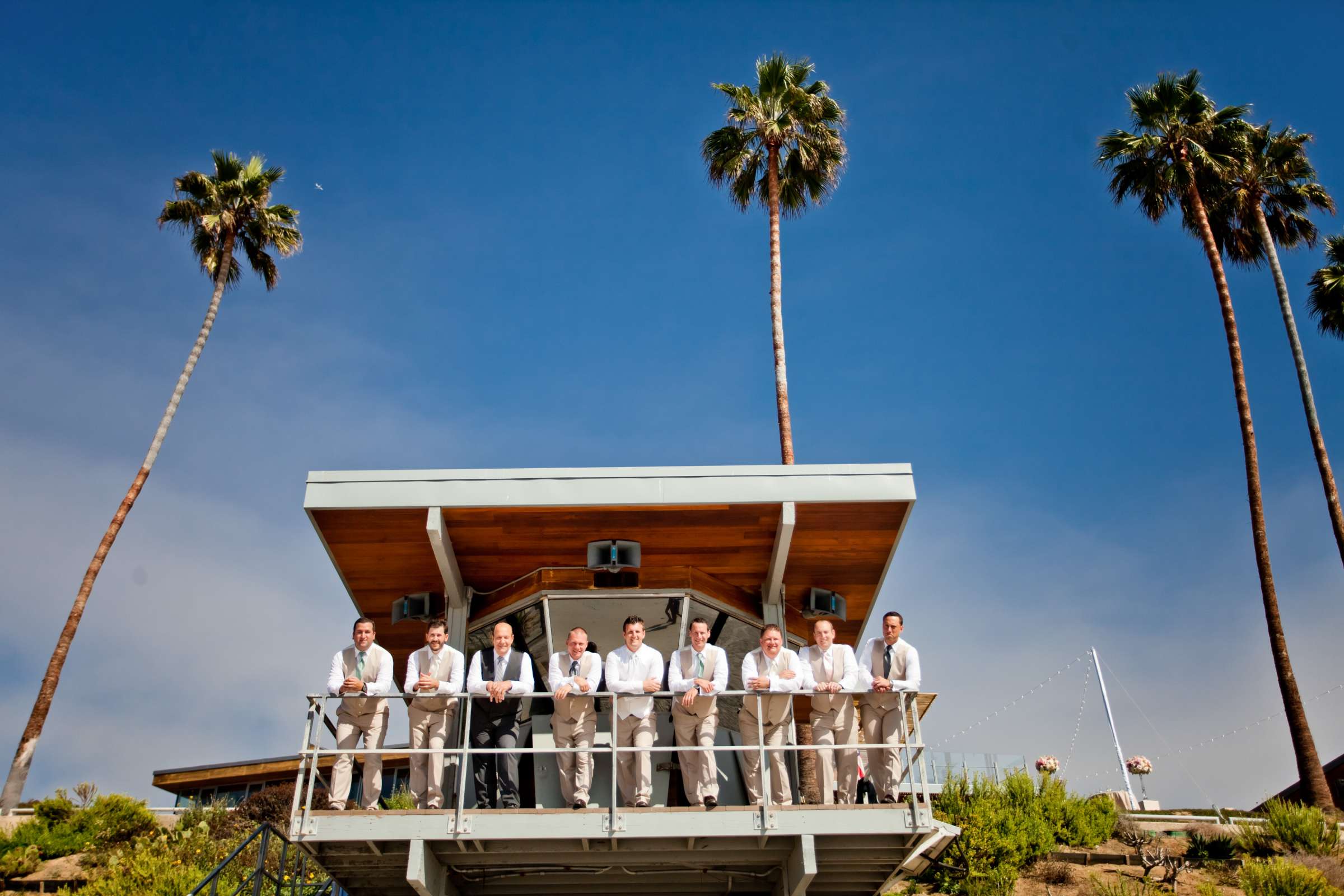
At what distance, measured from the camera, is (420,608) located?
1156cm

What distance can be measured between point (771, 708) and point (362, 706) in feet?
10.9

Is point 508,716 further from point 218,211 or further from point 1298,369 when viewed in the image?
point 218,211

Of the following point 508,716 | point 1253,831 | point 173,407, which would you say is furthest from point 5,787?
point 1253,831

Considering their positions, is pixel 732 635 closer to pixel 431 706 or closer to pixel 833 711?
pixel 833 711

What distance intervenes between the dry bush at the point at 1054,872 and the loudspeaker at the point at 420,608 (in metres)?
9.47

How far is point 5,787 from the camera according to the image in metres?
21.4

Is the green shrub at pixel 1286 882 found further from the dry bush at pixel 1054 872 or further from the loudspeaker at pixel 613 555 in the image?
the loudspeaker at pixel 613 555

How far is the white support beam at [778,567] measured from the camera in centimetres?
1024

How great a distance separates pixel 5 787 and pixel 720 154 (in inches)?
782

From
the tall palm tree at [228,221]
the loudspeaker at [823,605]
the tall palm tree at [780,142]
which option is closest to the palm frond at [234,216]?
the tall palm tree at [228,221]

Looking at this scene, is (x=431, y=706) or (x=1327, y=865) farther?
(x=1327, y=865)

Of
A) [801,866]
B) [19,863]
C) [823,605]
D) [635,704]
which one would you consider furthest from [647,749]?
[19,863]

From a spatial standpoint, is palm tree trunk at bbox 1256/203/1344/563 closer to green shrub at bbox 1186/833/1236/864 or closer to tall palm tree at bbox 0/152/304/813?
green shrub at bbox 1186/833/1236/864

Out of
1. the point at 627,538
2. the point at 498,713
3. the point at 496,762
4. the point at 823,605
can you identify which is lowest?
the point at 496,762
